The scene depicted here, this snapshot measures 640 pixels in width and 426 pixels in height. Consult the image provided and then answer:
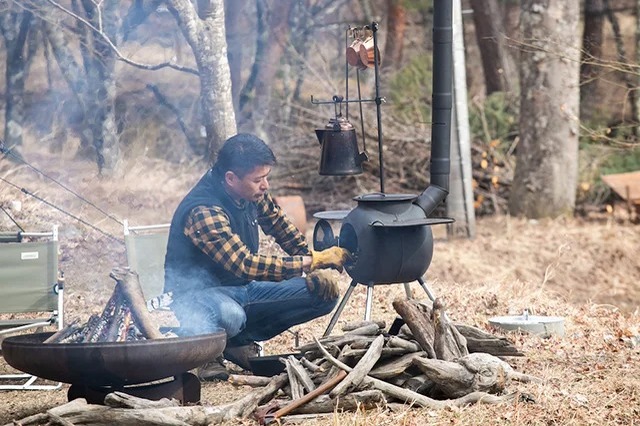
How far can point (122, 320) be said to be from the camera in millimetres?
5254

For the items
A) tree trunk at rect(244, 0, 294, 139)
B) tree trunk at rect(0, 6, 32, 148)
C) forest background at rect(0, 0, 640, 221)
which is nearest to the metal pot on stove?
forest background at rect(0, 0, 640, 221)

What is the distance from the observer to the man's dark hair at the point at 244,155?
575 centimetres

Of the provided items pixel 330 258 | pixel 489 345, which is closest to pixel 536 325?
pixel 489 345

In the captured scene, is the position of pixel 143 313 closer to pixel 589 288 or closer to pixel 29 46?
pixel 589 288

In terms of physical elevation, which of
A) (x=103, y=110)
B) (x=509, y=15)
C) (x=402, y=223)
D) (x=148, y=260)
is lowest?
(x=148, y=260)

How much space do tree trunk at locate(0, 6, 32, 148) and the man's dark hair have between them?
663 centimetres

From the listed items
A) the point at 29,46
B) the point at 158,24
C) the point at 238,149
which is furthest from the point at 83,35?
the point at 238,149

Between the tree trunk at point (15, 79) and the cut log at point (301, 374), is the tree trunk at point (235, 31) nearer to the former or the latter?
the tree trunk at point (15, 79)

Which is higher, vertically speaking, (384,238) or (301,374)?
(384,238)

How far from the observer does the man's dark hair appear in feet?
18.9

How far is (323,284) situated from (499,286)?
3486 millimetres

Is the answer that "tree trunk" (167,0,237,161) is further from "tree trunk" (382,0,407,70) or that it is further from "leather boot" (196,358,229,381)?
"tree trunk" (382,0,407,70)

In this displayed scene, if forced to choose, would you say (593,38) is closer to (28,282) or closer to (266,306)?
(266,306)

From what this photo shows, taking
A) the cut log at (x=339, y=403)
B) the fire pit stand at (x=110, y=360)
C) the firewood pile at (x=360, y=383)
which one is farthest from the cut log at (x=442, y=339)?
the fire pit stand at (x=110, y=360)
